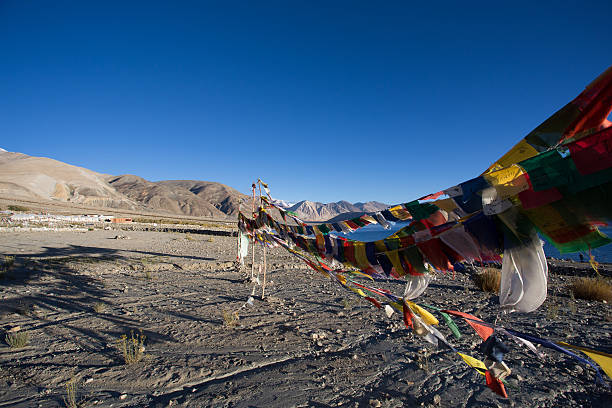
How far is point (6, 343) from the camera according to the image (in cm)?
423

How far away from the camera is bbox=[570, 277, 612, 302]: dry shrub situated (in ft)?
26.2

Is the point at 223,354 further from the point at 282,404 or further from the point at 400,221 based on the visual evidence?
the point at 400,221

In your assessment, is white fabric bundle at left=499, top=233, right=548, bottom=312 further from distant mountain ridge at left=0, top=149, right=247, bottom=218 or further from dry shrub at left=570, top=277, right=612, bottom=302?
distant mountain ridge at left=0, top=149, right=247, bottom=218

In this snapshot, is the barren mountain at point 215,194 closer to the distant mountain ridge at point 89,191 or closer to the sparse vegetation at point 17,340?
the distant mountain ridge at point 89,191

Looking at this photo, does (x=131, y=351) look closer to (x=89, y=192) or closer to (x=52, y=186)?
(x=89, y=192)

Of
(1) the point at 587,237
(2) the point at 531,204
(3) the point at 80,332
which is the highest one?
(2) the point at 531,204

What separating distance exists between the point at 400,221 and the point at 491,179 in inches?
40.6

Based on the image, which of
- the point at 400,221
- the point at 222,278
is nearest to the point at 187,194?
the point at 222,278

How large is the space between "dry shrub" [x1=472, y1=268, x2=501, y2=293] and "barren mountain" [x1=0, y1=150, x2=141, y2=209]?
103656mm

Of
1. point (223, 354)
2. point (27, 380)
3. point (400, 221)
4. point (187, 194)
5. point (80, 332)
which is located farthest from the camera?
point (187, 194)

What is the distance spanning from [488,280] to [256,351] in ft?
27.4

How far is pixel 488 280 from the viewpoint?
895 cm

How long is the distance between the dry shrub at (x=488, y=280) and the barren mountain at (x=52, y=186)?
104 metres

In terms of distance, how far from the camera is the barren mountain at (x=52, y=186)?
78688mm
